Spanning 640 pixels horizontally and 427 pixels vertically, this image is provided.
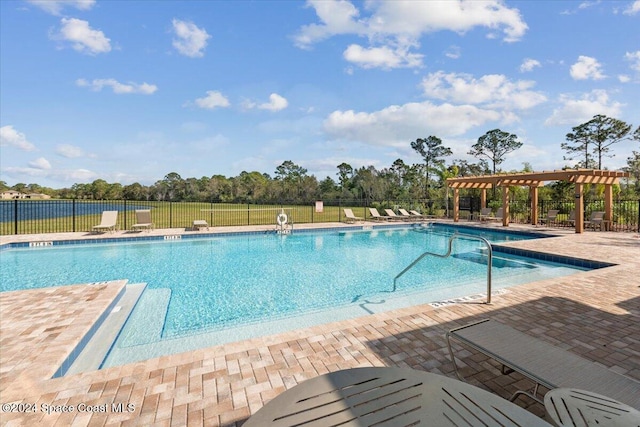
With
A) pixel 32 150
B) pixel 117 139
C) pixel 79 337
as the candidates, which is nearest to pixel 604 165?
pixel 79 337

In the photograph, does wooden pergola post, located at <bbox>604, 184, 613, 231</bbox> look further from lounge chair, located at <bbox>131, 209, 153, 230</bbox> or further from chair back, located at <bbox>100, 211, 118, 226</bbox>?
chair back, located at <bbox>100, 211, 118, 226</bbox>

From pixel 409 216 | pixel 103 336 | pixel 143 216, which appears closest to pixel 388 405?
pixel 103 336

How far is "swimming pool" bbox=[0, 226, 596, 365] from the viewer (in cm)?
454

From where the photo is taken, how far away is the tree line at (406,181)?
23.2 m

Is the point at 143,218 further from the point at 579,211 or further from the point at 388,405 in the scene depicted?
the point at 579,211

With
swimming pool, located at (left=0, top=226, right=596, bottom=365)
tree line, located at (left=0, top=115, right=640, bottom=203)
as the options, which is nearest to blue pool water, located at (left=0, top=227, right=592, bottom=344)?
swimming pool, located at (left=0, top=226, right=596, bottom=365)

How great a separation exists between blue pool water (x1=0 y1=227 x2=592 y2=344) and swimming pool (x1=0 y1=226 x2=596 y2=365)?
22mm

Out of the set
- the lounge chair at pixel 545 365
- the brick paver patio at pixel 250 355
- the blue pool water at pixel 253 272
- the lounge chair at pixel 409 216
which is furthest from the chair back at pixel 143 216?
the lounge chair at pixel 545 365

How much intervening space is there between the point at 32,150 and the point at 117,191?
11580 mm

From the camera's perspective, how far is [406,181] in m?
32.9

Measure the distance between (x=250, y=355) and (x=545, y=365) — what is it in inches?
90.1

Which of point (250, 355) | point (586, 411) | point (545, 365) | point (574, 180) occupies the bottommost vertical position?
point (250, 355)

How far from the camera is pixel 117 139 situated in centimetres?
2602

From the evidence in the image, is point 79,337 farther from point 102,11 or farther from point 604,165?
point 604,165
